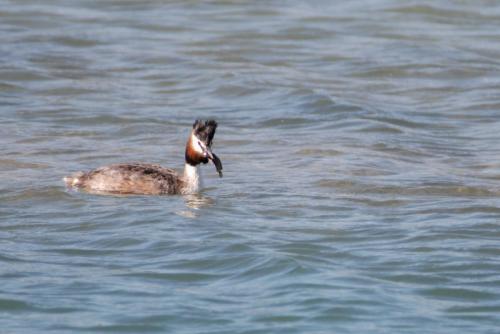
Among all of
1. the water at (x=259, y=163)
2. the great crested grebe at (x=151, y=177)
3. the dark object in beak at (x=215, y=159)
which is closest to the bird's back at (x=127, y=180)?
the great crested grebe at (x=151, y=177)

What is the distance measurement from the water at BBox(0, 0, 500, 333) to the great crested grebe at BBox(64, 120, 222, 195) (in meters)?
0.14

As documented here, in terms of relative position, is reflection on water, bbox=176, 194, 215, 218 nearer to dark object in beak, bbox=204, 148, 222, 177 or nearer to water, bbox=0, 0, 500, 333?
water, bbox=0, 0, 500, 333

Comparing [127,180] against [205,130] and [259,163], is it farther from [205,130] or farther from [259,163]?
[259,163]

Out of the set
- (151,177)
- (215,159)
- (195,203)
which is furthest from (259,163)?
(195,203)

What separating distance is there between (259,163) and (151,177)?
191 centimetres

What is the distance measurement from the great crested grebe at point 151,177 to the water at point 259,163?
14cm

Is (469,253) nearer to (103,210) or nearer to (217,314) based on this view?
(217,314)

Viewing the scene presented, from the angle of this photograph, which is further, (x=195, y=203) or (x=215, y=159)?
(x=215, y=159)

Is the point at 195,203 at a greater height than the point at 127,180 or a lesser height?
lesser

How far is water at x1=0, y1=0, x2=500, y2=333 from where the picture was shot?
9258mm

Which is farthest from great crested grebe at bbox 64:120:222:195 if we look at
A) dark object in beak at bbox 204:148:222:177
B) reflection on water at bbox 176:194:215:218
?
reflection on water at bbox 176:194:215:218

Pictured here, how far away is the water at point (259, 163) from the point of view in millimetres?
9258

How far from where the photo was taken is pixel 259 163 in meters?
14.7

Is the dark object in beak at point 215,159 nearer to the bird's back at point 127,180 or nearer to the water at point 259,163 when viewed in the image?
the water at point 259,163
